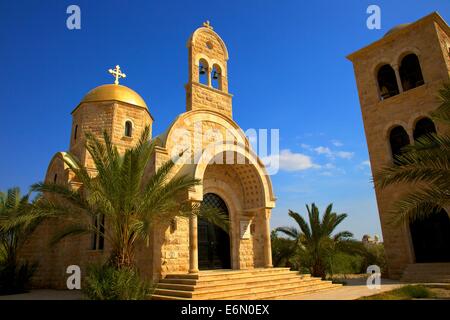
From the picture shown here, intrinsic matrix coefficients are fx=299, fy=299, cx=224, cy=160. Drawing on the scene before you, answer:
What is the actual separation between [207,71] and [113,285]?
391 inches

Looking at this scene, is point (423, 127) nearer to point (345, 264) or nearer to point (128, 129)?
point (345, 264)

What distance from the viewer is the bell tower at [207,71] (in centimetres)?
1280

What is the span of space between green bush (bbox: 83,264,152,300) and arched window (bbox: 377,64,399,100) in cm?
1530

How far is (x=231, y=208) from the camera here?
1291 centimetres

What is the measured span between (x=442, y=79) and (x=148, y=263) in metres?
14.6

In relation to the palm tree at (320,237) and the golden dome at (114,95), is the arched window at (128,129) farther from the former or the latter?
the palm tree at (320,237)

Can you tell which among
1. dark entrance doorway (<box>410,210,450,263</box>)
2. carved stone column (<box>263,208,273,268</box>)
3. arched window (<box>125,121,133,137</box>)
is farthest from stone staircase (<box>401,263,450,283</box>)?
arched window (<box>125,121,133,137</box>)

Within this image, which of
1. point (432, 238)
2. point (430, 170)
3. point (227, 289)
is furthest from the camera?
point (432, 238)

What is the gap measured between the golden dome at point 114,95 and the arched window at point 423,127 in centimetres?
1369

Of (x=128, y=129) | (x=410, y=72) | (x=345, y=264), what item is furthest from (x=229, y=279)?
(x=410, y=72)

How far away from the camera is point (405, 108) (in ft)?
47.5

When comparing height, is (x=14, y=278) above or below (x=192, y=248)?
below

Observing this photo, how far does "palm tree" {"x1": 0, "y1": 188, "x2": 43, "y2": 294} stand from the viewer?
1101 cm

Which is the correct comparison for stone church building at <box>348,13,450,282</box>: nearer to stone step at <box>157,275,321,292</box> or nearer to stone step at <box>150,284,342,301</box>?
stone step at <box>150,284,342,301</box>
